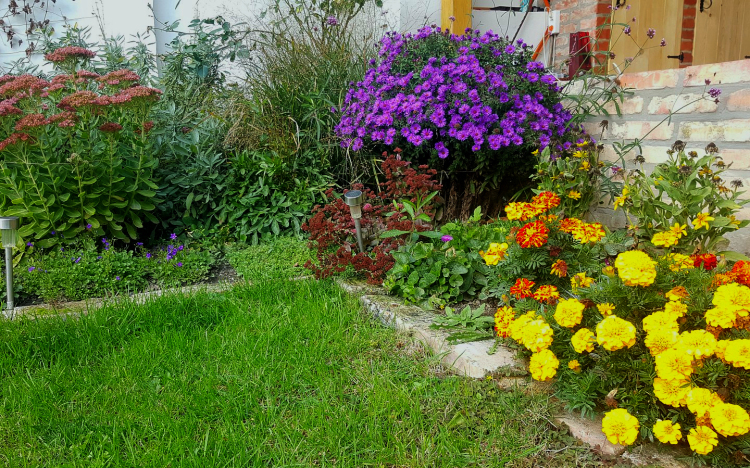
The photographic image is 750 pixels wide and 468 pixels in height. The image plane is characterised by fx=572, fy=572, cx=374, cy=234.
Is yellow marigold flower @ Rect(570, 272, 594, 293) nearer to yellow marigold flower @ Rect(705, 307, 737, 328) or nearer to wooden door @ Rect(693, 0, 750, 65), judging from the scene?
yellow marigold flower @ Rect(705, 307, 737, 328)

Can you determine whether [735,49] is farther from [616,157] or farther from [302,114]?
[302,114]

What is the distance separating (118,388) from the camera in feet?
6.51

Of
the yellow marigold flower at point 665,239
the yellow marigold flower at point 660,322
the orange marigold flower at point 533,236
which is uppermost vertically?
the orange marigold flower at point 533,236

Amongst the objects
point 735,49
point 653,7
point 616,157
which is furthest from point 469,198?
point 735,49

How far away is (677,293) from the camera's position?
169 cm

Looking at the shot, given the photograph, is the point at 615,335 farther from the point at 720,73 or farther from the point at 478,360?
the point at 720,73

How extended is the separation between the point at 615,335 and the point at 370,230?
179 centimetres

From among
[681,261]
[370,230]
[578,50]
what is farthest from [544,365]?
[578,50]

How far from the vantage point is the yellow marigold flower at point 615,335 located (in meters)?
1.52

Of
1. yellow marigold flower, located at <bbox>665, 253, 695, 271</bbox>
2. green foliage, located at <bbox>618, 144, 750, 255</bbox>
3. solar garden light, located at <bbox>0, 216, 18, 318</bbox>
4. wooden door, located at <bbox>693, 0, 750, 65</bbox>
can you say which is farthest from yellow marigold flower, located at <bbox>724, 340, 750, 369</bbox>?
wooden door, located at <bbox>693, 0, 750, 65</bbox>

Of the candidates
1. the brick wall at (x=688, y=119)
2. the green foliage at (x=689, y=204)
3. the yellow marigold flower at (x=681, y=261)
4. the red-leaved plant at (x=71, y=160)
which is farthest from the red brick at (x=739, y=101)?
the red-leaved plant at (x=71, y=160)

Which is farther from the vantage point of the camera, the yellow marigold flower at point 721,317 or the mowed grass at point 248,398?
the mowed grass at point 248,398

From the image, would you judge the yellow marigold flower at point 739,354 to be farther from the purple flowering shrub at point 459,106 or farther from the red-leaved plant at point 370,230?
the purple flowering shrub at point 459,106

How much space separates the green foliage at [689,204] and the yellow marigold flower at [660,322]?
0.78 metres
